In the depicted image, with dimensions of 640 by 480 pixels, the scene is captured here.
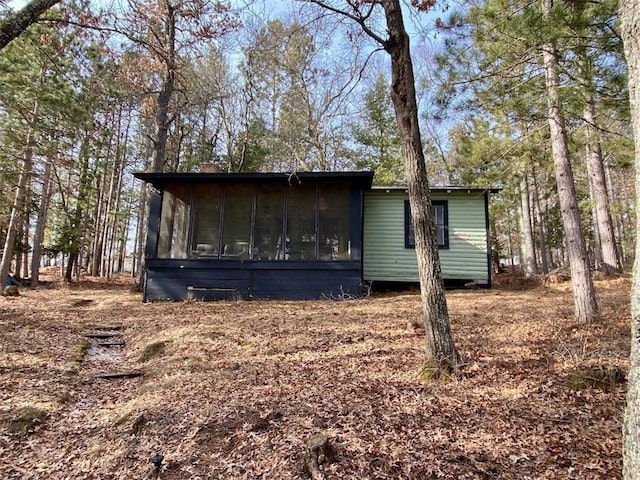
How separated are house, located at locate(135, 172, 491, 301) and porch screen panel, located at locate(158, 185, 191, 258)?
0.02 metres

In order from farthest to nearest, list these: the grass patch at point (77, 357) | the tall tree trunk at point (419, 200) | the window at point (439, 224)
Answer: the window at point (439, 224) < the grass patch at point (77, 357) < the tall tree trunk at point (419, 200)

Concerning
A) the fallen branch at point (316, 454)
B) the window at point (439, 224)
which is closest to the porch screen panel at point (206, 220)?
the window at point (439, 224)

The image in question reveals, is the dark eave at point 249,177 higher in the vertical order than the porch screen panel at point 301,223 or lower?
higher

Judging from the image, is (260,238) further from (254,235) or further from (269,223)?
(269,223)

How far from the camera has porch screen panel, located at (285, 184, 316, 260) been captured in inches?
351

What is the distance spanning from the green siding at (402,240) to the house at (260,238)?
0.19 ft

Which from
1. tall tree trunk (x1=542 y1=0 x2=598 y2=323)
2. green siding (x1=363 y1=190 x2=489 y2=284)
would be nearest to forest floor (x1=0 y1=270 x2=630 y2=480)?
tall tree trunk (x1=542 y1=0 x2=598 y2=323)

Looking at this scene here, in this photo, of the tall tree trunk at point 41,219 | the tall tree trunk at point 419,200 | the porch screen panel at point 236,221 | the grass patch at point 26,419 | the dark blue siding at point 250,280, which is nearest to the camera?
the grass patch at point 26,419

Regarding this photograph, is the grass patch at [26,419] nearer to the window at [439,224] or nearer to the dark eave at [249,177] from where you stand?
the dark eave at [249,177]

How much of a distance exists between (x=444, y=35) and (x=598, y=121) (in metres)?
3.54

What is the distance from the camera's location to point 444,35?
17.8 feet

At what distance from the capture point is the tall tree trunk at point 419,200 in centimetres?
366

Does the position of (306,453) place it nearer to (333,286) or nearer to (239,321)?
(239,321)

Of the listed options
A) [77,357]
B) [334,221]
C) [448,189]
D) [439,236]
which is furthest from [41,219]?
[448,189]
